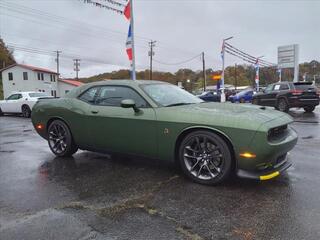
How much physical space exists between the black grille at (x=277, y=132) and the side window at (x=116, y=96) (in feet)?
5.81

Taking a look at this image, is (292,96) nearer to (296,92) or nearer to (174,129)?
(296,92)

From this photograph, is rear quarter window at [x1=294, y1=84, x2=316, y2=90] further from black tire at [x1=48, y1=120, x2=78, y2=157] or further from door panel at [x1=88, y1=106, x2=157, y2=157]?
black tire at [x1=48, y1=120, x2=78, y2=157]

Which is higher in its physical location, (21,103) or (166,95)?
(166,95)

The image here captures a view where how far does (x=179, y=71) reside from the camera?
10475cm

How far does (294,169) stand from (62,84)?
184 feet

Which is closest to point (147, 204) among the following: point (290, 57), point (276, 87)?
point (276, 87)

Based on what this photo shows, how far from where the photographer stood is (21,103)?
15.4 m

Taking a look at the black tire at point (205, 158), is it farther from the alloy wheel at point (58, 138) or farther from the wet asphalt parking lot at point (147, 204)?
the alloy wheel at point (58, 138)

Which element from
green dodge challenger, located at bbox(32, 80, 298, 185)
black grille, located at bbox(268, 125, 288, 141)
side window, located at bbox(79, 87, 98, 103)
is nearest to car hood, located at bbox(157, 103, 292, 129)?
green dodge challenger, located at bbox(32, 80, 298, 185)

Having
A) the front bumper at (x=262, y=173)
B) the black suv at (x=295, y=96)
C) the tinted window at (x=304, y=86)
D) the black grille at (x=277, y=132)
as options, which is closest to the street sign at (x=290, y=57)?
the black suv at (x=295, y=96)

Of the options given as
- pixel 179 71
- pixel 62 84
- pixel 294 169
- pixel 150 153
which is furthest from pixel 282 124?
pixel 179 71

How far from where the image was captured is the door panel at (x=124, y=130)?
4.08 m

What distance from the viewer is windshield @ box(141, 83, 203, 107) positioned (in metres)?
Result: 4.29

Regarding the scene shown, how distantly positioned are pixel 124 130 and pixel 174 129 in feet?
2.85
